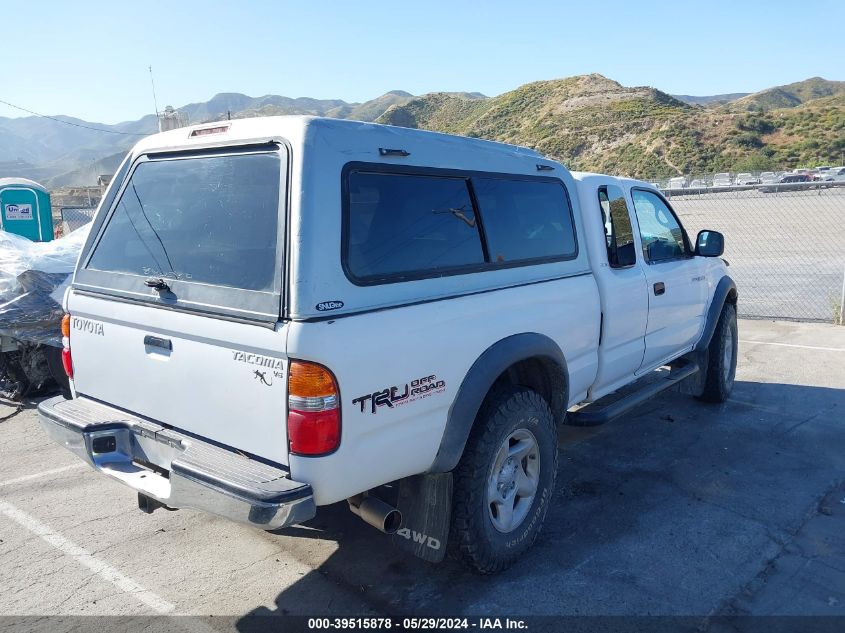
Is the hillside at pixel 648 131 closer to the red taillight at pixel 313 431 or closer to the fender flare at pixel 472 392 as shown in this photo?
the fender flare at pixel 472 392

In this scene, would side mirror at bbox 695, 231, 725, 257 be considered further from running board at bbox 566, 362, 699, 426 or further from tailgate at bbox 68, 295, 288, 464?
tailgate at bbox 68, 295, 288, 464

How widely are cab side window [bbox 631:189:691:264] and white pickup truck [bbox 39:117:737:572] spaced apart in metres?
1.12

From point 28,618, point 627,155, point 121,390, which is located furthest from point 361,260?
point 627,155

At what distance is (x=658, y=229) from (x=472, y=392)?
3069 millimetres

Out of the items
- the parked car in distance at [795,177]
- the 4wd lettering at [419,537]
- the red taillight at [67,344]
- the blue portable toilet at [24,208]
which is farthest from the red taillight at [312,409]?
the parked car in distance at [795,177]

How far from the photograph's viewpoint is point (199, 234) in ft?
10.0

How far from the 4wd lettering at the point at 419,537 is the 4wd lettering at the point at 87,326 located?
5.87 feet

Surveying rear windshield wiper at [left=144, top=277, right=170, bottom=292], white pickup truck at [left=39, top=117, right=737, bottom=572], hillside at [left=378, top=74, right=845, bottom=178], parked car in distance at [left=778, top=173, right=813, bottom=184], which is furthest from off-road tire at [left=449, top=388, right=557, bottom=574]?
hillside at [left=378, top=74, right=845, bottom=178]

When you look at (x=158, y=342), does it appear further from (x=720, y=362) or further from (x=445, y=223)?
(x=720, y=362)

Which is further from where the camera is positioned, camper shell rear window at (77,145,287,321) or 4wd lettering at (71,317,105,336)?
4wd lettering at (71,317,105,336)

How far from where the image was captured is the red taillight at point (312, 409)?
241 cm

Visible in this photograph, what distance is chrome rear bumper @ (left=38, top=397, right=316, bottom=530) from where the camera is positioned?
239 cm

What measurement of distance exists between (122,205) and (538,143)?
6781 cm

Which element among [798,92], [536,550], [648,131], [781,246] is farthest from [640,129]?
[798,92]
